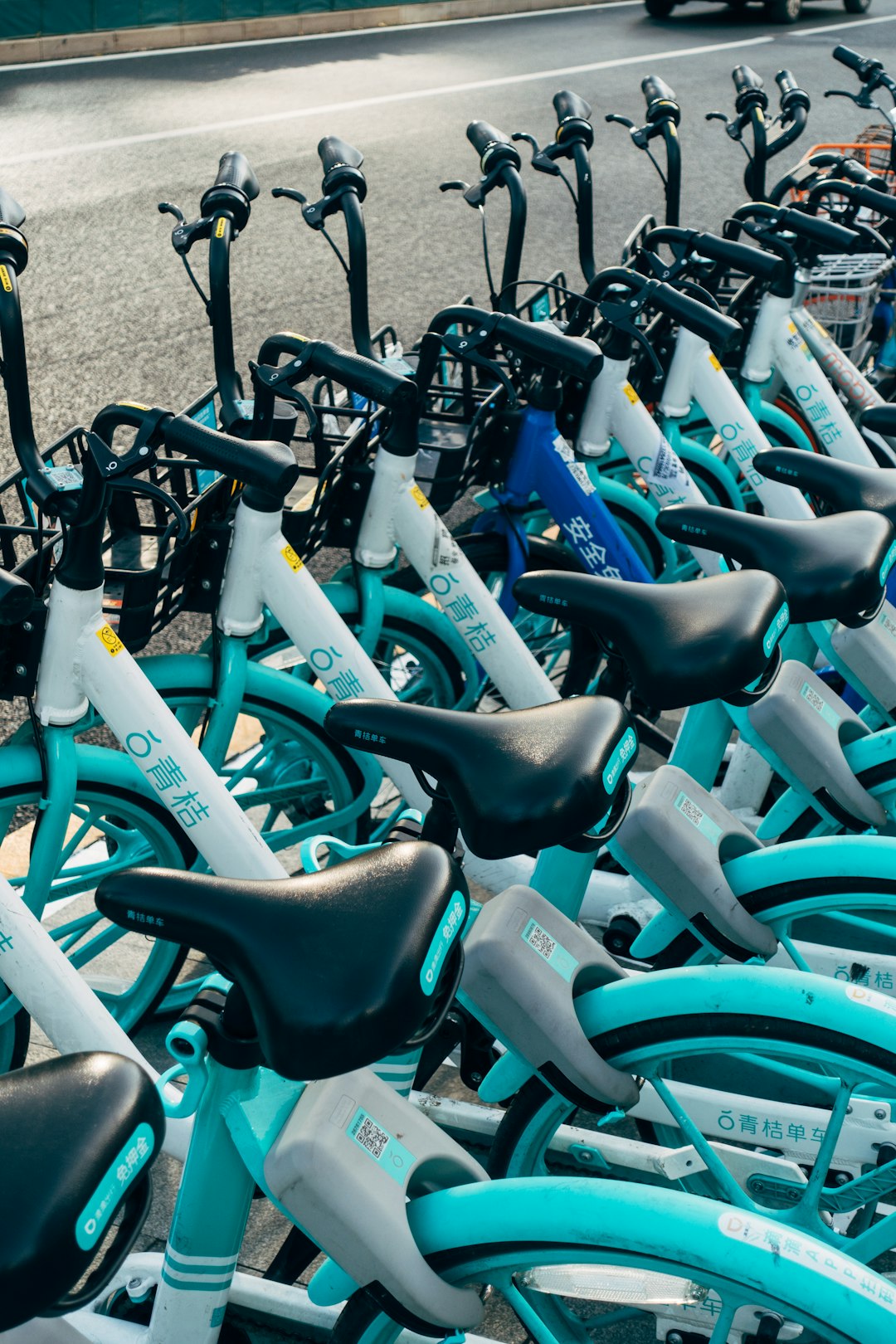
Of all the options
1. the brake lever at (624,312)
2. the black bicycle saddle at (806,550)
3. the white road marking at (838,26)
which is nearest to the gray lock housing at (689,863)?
the black bicycle saddle at (806,550)

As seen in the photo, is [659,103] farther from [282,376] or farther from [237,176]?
[282,376]

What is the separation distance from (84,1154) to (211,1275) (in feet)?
2.06

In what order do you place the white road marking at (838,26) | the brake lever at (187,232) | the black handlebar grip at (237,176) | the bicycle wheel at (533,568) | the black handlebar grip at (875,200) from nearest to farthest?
the brake lever at (187,232), the black handlebar grip at (237,176), the bicycle wheel at (533,568), the black handlebar grip at (875,200), the white road marking at (838,26)

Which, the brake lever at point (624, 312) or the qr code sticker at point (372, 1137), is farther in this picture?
the brake lever at point (624, 312)

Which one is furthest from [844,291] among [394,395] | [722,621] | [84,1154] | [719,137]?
[719,137]

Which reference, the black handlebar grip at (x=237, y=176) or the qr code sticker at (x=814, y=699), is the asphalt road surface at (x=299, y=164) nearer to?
the black handlebar grip at (x=237, y=176)

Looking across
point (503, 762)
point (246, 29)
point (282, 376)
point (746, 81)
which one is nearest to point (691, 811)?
point (503, 762)

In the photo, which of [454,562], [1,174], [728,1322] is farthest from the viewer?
[1,174]

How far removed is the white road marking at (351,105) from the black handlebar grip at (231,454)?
786cm

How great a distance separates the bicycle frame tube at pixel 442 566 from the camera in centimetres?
301

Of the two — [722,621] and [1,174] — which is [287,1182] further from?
[1,174]

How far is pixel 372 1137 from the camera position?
5.47ft

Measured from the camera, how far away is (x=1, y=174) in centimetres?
898

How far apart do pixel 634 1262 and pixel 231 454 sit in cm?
139
